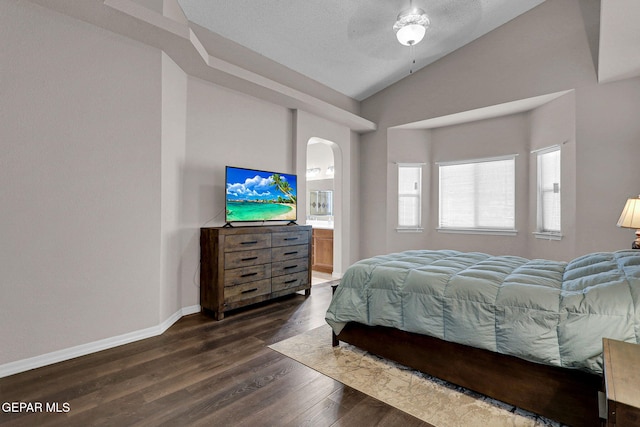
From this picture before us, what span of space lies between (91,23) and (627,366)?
12.8 ft

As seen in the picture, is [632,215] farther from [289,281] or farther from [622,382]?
[289,281]

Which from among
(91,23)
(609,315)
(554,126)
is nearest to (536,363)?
(609,315)

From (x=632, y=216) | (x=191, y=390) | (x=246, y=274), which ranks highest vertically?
(x=632, y=216)

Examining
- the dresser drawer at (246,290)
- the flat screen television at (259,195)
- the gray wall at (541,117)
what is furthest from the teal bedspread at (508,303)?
the gray wall at (541,117)

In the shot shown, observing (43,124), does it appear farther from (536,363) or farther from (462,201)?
(462,201)

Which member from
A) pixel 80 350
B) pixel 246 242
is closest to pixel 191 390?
pixel 80 350

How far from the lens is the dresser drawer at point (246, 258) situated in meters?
3.35

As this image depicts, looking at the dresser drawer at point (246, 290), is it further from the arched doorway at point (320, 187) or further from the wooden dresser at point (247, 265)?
the arched doorway at point (320, 187)

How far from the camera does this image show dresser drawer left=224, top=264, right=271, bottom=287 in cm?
336

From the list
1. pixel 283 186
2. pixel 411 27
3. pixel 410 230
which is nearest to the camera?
pixel 411 27

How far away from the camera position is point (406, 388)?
6.62 ft

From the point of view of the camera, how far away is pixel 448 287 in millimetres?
2029

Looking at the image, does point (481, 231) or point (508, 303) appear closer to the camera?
point (508, 303)

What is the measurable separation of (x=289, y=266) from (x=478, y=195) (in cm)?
331
